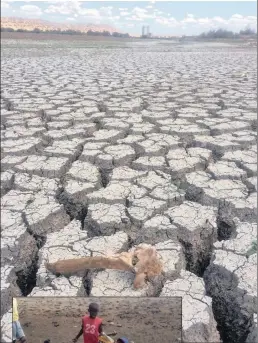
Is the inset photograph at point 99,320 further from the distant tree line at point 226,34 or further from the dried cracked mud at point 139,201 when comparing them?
the distant tree line at point 226,34

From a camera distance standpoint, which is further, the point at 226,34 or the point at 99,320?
the point at 226,34

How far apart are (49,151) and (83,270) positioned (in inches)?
62.2

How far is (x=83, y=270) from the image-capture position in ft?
5.67

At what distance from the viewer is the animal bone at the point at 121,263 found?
1678mm

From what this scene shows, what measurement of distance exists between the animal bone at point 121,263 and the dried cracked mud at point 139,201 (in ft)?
0.12

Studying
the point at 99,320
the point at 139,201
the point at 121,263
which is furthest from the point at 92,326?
the point at 139,201

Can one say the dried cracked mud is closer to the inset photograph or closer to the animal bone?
the animal bone

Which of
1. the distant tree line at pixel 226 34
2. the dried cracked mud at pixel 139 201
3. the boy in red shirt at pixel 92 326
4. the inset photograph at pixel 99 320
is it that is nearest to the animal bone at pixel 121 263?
the dried cracked mud at pixel 139 201

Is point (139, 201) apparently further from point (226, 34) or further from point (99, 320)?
point (226, 34)

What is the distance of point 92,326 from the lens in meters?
1.15

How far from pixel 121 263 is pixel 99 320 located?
1.82 ft

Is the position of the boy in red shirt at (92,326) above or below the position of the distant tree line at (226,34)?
below

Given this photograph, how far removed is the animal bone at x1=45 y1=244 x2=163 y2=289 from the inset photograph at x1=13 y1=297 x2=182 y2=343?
0.32 meters

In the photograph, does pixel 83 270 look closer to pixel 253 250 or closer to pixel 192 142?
pixel 253 250
